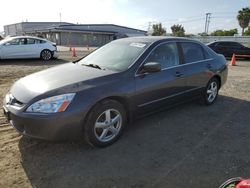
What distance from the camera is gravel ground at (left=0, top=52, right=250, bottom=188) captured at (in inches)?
126

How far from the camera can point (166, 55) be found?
4.90 m

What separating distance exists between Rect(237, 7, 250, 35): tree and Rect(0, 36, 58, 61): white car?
60.8 meters

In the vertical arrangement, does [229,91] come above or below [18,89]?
below

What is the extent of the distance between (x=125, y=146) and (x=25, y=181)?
1.52 meters

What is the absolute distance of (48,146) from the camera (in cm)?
396

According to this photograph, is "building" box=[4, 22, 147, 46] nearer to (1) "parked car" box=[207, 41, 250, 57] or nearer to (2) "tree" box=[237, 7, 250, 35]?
(2) "tree" box=[237, 7, 250, 35]

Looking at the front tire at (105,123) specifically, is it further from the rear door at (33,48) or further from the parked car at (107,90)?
the rear door at (33,48)

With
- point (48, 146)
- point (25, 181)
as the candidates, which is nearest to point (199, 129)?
point (48, 146)

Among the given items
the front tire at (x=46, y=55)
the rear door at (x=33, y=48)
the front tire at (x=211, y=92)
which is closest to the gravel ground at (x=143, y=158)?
the front tire at (x=211, y=92)

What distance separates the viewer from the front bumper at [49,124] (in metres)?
3.35

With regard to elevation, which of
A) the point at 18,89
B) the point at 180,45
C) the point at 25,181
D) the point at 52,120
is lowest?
the point at 25,181

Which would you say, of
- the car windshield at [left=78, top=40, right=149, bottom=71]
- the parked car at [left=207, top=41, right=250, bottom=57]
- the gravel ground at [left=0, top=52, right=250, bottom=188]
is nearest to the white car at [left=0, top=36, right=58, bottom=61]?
the gravel ground at [left=0, top=52, right=250, bottom=188]

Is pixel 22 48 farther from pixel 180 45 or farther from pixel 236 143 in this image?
pixel 236 143

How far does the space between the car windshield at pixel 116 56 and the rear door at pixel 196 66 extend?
45.1 inches
